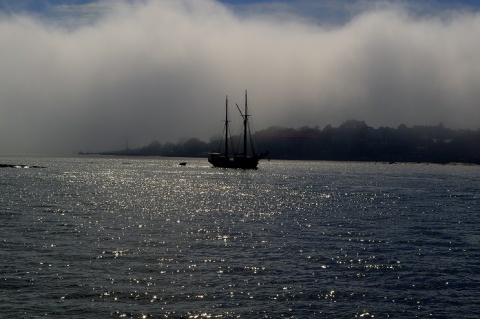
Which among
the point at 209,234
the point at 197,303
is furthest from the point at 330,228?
the point at 197,303

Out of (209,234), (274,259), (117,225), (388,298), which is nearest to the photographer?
(388,298)

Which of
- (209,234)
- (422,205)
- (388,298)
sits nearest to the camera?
(388,298)

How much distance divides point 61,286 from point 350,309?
42.5 ft

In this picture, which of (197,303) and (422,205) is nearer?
(197,303)

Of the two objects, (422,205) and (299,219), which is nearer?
(299,219)

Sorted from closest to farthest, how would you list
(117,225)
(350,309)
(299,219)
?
(350,309)
(117,225)
(299,219)

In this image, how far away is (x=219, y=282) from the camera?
31375mm

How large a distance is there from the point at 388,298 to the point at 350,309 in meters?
2.86

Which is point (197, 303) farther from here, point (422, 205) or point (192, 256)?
point (422, 205)

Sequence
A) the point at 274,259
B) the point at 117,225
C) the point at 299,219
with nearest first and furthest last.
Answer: the point at 274,259
the point at 117,225
the point at 299,219

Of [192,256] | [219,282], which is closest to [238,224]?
[192,256]

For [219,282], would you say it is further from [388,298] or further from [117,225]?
[117,225]

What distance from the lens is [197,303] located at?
27578 mm

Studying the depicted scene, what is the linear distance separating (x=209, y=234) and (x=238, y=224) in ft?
25.4
